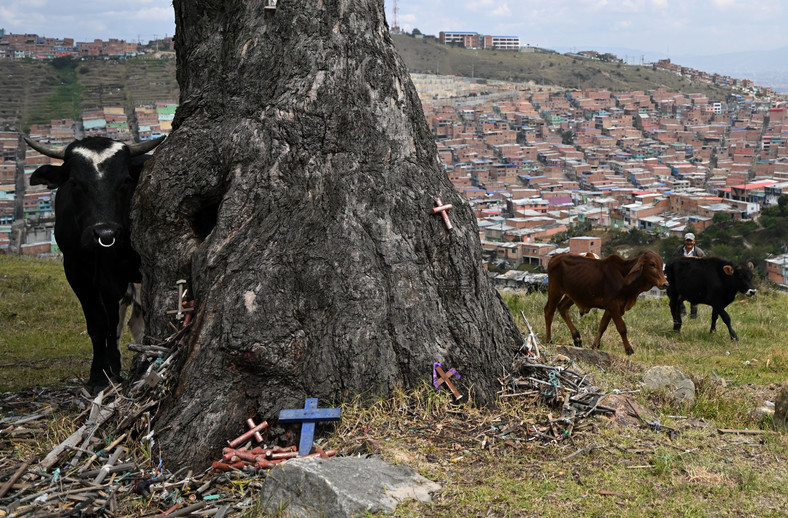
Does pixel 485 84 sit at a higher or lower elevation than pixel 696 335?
higher

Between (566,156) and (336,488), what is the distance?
4792 inches

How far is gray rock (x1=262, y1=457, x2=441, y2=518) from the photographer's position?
13.1ft

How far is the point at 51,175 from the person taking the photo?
23.0ft

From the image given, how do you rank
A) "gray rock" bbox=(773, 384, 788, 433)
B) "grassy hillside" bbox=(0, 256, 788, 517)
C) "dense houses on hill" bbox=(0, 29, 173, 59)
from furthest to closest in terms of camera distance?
"dense houses on hill" bbox=(0, 29, 173, 59) < "gray rock" bbox=(773, 384, 788, 433) < "grassy hillside" bbox=(0, 256, 788, 517)

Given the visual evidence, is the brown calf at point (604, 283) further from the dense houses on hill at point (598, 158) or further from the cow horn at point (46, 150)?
the dense houses on hill at point (598, 158)

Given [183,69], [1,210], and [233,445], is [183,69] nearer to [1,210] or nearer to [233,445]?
[233,445]

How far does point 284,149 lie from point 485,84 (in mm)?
163732

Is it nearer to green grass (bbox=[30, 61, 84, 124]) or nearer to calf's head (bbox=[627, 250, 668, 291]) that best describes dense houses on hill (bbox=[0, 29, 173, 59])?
green grass (bbox=[30, 61, 84, 124])

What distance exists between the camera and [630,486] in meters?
4.44

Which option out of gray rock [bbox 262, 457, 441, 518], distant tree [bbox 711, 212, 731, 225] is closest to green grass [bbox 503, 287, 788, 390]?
gray rock [bbox 262, 457, 441, 518]

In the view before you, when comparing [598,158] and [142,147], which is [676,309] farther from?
[598,158]

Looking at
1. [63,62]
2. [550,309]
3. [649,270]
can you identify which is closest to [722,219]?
[550,309]

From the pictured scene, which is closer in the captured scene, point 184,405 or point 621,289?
point 184,405

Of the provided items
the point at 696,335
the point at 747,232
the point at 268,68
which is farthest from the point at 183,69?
the point at 747,232
